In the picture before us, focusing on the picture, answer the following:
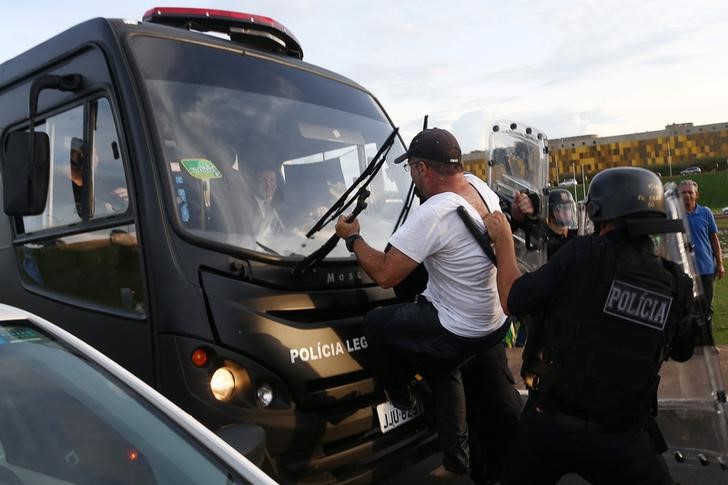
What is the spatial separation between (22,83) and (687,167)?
98.6m

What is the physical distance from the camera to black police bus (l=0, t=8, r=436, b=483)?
293cm

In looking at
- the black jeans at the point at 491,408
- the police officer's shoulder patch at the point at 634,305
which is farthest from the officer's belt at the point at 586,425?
the black jeans at the point at 491,408

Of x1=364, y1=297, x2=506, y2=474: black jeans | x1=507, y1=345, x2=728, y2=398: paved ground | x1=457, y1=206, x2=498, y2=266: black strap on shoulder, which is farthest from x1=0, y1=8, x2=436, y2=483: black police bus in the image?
x1=507, y1=345, x2=728, y2=398: paved ground

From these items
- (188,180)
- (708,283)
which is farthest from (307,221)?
(708,283)

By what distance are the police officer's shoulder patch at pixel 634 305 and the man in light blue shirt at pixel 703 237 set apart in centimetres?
456

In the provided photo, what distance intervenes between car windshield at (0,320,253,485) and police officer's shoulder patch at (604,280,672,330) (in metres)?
1.50

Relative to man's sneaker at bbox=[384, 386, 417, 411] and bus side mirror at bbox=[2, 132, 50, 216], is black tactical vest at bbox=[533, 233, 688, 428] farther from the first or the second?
bus side mirror at bbox=[2, 132, 50, 216]

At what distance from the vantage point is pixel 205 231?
3.07m

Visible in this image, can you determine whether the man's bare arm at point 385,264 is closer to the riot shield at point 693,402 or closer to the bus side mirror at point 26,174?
the riot shield at point 693,402

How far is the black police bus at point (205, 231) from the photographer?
293 cm

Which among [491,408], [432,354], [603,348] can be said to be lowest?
[491,408]

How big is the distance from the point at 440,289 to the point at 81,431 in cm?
180

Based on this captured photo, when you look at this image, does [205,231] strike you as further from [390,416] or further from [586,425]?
[586,425]

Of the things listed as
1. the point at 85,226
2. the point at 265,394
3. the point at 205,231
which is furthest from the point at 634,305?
the point at 85,226
